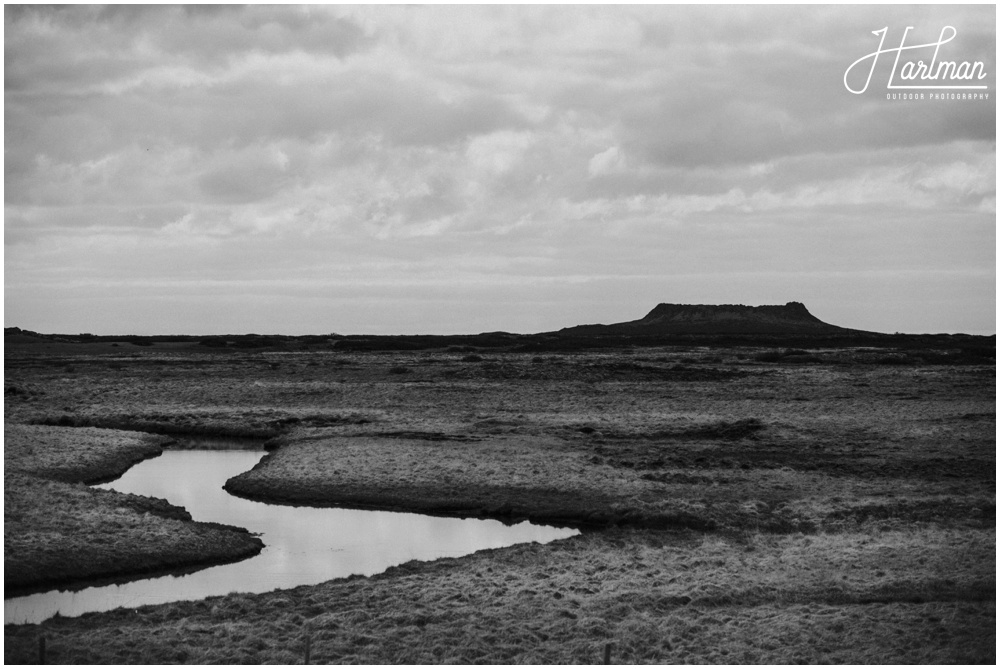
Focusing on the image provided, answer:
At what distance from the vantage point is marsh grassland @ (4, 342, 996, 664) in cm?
1767

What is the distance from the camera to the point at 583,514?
97.7ft

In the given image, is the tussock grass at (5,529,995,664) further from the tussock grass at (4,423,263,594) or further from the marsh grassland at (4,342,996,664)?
the tussock grass at (4,423,263,594)

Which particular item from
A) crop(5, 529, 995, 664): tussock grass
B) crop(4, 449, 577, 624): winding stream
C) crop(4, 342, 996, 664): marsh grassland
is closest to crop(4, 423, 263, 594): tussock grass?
crop(4, 342, 996, 664): marsh grassland

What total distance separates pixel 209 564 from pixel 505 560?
7860 mm

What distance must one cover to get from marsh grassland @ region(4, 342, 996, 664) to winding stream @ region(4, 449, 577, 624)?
46.6 inches

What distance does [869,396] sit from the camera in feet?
207

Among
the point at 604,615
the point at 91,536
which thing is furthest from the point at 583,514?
the point at 91,536

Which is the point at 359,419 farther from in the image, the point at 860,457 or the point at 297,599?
the point at 297,599

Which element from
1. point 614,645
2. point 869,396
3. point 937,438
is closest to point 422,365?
point 869,396

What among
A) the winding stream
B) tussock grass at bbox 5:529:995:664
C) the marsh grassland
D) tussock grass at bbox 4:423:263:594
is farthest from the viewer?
tussock grass at bbox 4:423:263:594

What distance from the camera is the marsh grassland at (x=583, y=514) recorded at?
17.7m

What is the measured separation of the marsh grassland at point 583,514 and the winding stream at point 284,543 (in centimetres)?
118

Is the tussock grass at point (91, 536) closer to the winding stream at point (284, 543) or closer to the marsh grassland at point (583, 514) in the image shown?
the marsh grassland at point (583, 514)

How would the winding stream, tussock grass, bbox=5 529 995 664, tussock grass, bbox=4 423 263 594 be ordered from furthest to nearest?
tussock grass, bbox=4 423 263 594 → the winding stream → tussock grass, bbox=5 529 995 664
